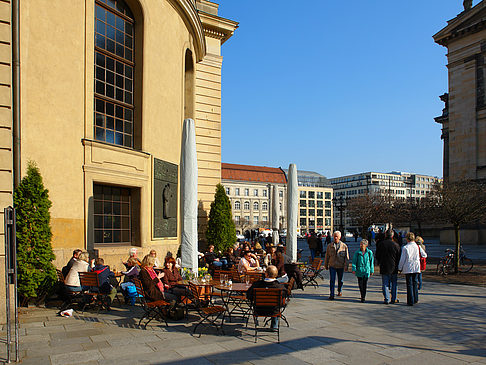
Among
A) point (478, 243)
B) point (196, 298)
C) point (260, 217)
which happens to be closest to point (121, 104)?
point (196, 298)

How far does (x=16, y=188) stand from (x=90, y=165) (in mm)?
2458

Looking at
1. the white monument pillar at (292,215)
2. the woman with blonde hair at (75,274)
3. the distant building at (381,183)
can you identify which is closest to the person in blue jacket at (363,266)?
the white monument pillar at (292,215)

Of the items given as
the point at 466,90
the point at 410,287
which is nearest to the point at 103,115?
the point at 410,287

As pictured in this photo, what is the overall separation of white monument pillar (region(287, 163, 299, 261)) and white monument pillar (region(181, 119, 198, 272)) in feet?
18.6

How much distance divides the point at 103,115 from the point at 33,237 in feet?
15.7

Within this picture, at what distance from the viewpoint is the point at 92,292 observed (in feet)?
33.7

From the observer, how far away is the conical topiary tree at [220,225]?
66.8 feet

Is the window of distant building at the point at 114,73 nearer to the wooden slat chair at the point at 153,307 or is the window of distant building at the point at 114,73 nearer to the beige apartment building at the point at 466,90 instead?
the wooden slat chair at the point at 153,307

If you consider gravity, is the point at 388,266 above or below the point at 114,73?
below

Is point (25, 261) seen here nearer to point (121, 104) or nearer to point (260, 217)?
point (121, 104)

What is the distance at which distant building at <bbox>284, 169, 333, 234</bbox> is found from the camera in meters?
134

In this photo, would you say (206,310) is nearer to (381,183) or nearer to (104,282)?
(104,282)

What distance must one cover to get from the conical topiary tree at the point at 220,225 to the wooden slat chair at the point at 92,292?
9994 mm

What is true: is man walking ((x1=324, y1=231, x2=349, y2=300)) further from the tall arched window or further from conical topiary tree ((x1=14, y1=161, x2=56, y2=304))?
the tall arched window
